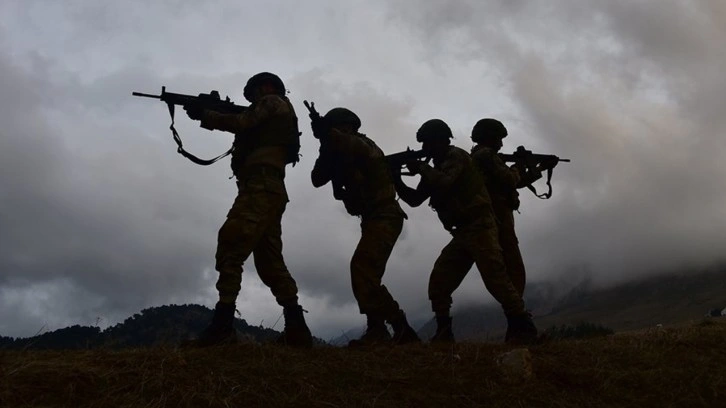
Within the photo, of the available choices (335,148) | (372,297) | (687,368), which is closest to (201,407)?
(372,297)

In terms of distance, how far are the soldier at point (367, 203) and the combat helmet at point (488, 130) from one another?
1617mm

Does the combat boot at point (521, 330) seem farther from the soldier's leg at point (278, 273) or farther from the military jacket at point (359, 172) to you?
the soldier's leg at point (278, 273)

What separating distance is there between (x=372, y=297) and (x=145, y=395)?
334 centimetres

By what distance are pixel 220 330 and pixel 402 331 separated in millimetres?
2153

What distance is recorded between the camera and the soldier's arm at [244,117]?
632 cm

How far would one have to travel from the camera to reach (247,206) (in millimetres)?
6277

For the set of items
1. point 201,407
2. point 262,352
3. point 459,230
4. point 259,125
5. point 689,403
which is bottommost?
point 689,403

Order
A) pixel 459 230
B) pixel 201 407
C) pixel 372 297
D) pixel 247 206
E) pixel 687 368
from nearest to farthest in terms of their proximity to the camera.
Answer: pixel 201 407
pixel 687 368
pixel 247 206
pixel 372 297
pixel 459 230

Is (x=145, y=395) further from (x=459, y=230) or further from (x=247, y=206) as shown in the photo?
(x=459, y=230)

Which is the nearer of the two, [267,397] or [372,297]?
[267,397]

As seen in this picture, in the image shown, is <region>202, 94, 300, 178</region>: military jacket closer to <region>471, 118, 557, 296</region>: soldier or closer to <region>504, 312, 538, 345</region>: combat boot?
<region>471, 118, 557, 296</region>: soldier

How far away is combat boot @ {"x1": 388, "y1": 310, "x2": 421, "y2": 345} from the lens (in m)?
6.99

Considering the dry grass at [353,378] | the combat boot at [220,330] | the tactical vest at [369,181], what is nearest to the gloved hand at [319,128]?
the tactical vest at [369,181]

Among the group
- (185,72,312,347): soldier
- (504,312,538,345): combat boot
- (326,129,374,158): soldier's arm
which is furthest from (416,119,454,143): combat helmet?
(504,312,538,345): combat boot
